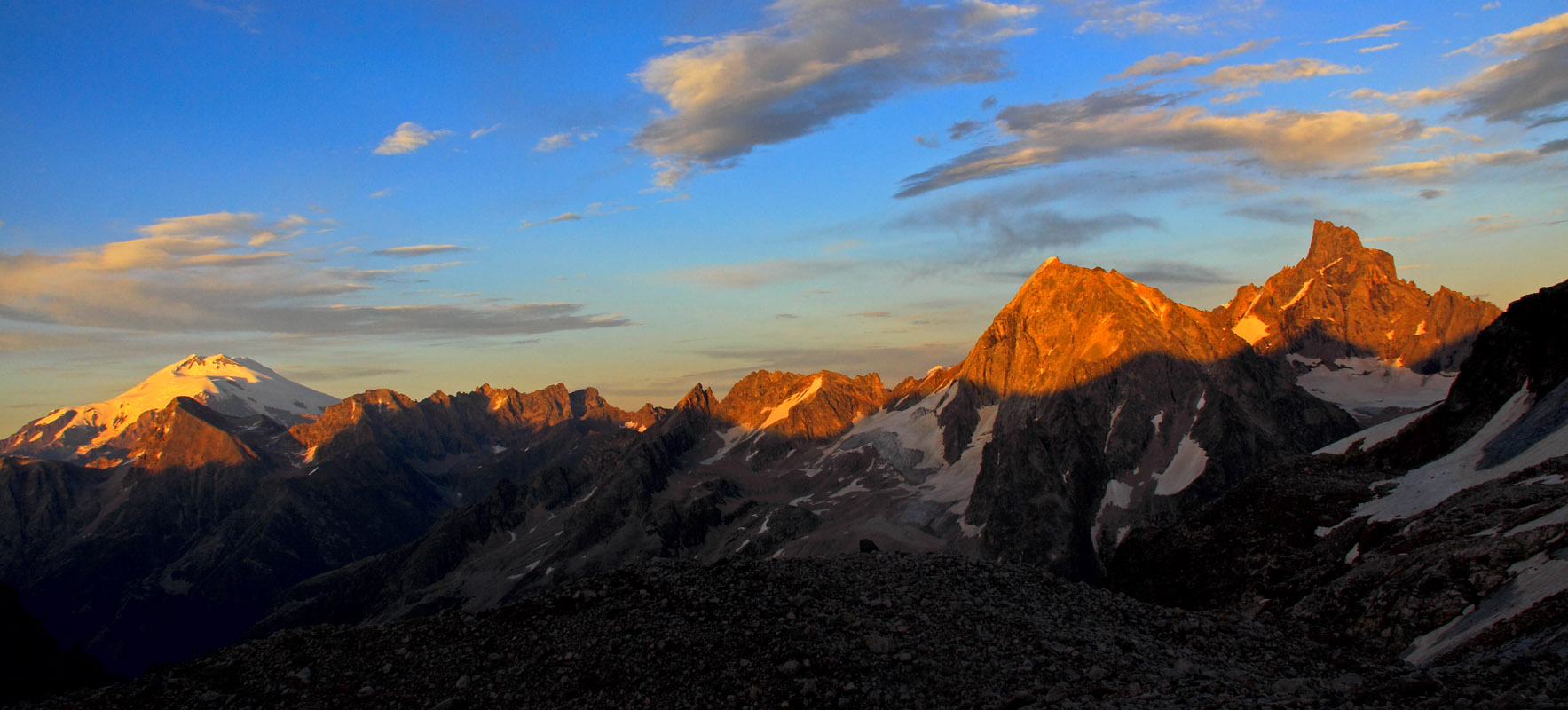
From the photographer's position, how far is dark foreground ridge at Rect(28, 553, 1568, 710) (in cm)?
2205

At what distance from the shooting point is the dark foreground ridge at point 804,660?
72.3 ft

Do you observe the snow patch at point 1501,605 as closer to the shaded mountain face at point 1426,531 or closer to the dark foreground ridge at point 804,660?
the shaded mountain face at point 1426,531

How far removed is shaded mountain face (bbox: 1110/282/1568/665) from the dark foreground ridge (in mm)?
5570

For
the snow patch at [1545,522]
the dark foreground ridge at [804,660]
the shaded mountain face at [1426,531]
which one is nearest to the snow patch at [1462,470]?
the shaded mountain face at [1426,531]

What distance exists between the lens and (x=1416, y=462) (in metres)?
61.3

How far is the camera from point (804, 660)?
23875 mm

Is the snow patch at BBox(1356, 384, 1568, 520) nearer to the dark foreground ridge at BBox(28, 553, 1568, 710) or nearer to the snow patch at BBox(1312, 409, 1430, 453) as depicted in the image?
the snow patch at BBox(1312, 409, 1430, 453)

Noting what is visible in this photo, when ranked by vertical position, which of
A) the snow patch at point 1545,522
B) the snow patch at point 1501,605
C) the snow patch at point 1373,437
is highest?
the snow patch at point 1545,522

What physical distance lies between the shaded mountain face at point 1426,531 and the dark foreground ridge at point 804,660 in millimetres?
5570

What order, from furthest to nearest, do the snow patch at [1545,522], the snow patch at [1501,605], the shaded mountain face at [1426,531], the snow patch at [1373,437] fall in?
the snow patch at [1373,437], the snow patch at [1545,522], the shaded mountain face at [1426,531], the snow patch at [1501,605]

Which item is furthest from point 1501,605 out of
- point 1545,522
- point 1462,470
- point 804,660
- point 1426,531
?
point 1462,470

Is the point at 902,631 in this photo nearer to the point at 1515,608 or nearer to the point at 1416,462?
the point at 1515,608

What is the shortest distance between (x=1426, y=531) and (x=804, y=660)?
A: 109 ft

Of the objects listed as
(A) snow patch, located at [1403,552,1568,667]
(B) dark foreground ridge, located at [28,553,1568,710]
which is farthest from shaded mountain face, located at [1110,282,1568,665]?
(B) dark foreground ridge, located at [28,553,1568,710]
